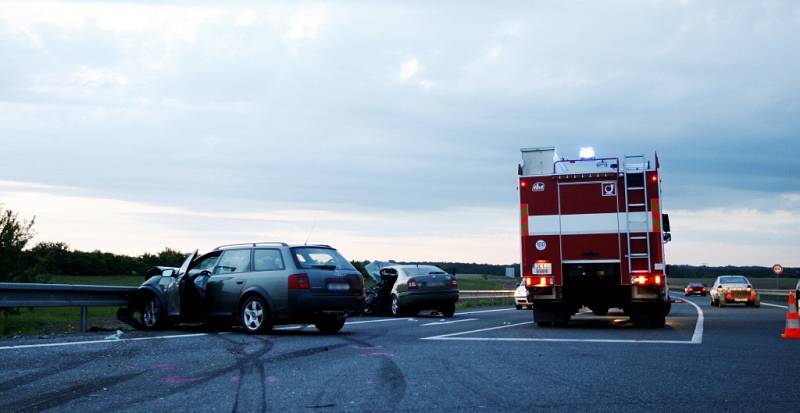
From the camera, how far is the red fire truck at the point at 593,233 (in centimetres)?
1750

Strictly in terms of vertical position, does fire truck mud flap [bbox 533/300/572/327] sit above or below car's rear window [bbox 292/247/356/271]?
below

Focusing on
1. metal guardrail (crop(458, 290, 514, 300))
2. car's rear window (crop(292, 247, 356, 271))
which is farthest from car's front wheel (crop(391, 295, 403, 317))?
metal guardrail (crop(458, 290, 514, 300))

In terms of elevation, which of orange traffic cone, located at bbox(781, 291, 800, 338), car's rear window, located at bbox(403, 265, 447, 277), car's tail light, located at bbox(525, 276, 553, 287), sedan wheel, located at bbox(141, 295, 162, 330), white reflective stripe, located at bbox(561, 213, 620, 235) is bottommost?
orange traffic cone, located at bbox(781, 291, 800, 338)

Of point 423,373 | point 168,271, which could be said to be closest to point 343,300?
point 168,271

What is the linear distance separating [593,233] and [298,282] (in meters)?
6.46

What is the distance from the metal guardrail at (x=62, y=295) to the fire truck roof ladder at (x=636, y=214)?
31.9 feet

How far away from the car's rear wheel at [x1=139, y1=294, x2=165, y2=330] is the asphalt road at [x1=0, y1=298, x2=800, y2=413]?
176 centimetres

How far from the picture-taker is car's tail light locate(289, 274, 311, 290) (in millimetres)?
14789

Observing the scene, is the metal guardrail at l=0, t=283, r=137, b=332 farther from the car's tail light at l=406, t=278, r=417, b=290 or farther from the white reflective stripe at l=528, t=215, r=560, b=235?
the car's tail light at l=406, t=278, r=417, b=290

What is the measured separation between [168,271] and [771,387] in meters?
11.1

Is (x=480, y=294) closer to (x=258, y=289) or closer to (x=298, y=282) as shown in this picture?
(x=258, y=289)

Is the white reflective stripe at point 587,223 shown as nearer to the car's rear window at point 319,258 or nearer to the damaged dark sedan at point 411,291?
the car's rear window at point 319,258

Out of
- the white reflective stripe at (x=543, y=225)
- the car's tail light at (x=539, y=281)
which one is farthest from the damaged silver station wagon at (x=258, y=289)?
the white reflective stripe at (x=543, y=225)

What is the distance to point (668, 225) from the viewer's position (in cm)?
1839
